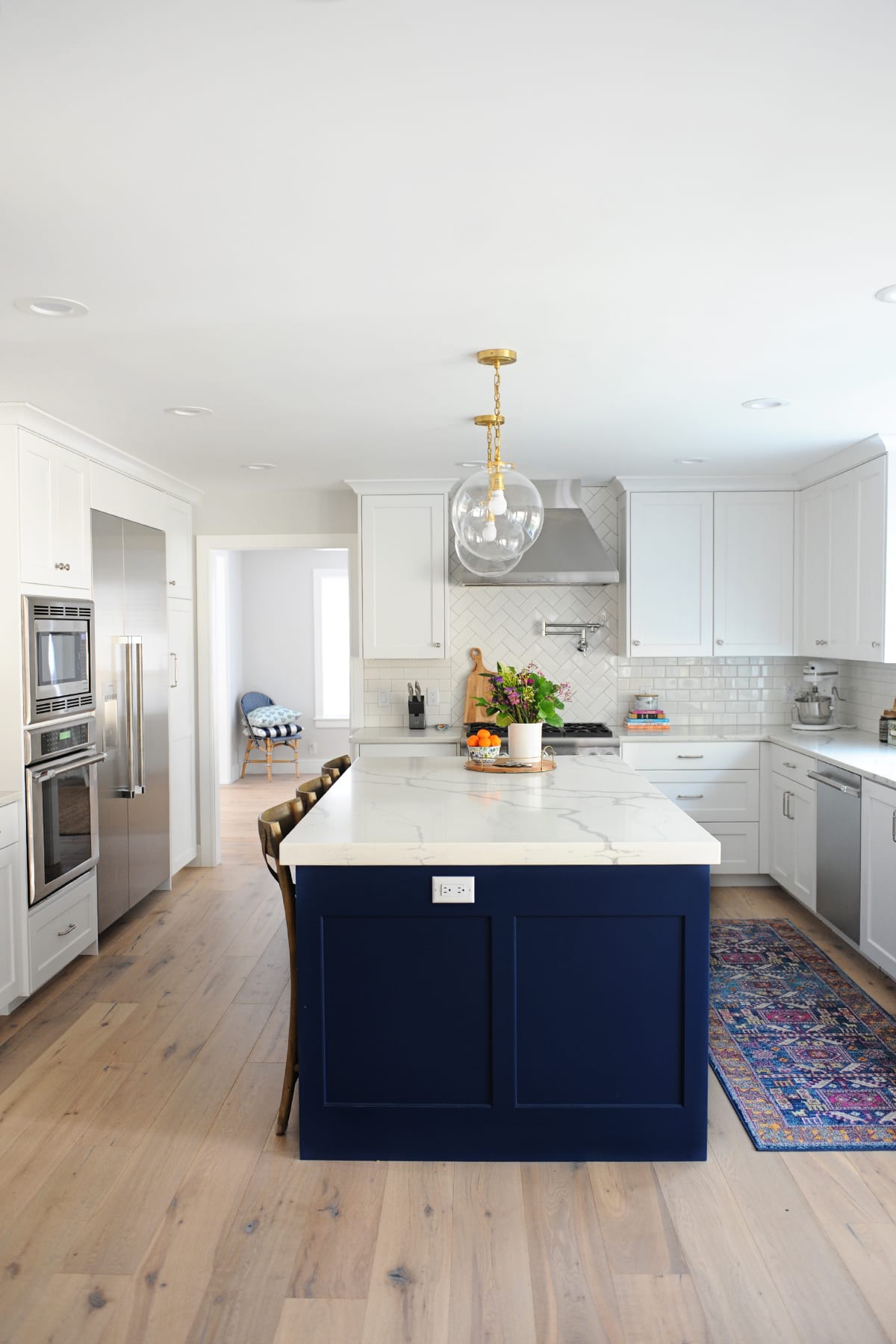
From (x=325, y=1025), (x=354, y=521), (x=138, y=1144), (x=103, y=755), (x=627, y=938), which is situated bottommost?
(x=138, y=1144)

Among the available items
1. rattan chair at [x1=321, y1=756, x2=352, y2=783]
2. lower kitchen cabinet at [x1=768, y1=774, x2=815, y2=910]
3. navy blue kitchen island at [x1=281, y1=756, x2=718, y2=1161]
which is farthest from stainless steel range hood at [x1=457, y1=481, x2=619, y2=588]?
navy blue kitchen island at [x1=281, y1=756, x2=718, y2=1161]

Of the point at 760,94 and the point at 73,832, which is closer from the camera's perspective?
the point at 760,94

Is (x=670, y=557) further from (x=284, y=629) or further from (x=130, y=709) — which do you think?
(x=284, y=629)

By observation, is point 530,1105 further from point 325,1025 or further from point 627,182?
point 627,182

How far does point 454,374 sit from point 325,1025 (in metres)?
2.18

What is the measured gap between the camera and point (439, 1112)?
9.01 ft

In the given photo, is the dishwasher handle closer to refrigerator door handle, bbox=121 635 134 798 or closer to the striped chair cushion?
refrigerator door handle, bbox=121 635 134 798

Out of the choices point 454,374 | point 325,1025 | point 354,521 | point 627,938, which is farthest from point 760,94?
point 354,521

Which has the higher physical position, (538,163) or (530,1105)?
(538,163)

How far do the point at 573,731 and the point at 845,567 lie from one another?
5.70ft

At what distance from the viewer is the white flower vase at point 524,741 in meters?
3.96

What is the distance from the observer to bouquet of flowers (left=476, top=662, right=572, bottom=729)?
12.8ft

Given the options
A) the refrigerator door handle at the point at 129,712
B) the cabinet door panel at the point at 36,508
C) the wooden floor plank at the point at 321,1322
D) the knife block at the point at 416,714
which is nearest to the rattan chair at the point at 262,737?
the knife block at the point at 416,714

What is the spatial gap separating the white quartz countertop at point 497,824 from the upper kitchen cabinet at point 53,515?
1560 mm
